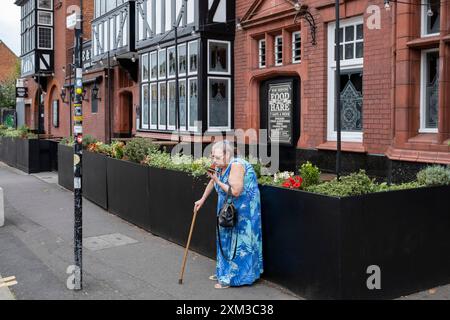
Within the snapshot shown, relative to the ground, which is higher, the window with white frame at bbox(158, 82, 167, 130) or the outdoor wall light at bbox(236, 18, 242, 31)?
the outdoor wall light at bbox(236, 18, 242, 31)

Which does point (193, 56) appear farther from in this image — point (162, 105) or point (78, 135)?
point (78, 135)

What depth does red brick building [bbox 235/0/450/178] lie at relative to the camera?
841 centimetres

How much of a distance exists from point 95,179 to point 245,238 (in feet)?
22.7

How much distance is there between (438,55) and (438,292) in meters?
4.18

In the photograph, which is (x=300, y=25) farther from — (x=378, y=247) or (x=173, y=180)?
(x=378, y=247)

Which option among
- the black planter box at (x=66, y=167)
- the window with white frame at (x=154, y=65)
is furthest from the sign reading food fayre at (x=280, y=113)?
the black planter box at (x=66, y=167)

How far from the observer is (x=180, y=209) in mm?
8094

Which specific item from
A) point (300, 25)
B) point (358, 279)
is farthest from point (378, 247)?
point (300, 25)

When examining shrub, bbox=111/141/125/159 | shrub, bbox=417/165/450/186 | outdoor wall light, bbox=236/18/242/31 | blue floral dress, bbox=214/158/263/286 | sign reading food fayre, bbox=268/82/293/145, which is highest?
outdoor wall light, bbox=236/18/242/31

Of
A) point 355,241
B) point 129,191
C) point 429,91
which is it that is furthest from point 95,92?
point 355,241

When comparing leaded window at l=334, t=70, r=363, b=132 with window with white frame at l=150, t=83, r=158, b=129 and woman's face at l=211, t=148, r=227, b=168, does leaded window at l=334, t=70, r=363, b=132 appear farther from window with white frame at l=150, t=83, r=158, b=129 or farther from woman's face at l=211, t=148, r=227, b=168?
window with white frame at l=150, t=83, r=158, b=129

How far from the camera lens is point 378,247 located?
541 centimetres

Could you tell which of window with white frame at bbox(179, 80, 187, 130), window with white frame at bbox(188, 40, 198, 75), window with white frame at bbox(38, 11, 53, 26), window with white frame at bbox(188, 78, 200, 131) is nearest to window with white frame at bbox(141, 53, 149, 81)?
window with white frame at bbox(179, 80, 187, 130)

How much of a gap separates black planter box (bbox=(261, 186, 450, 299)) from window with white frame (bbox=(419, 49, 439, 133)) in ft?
9.19
